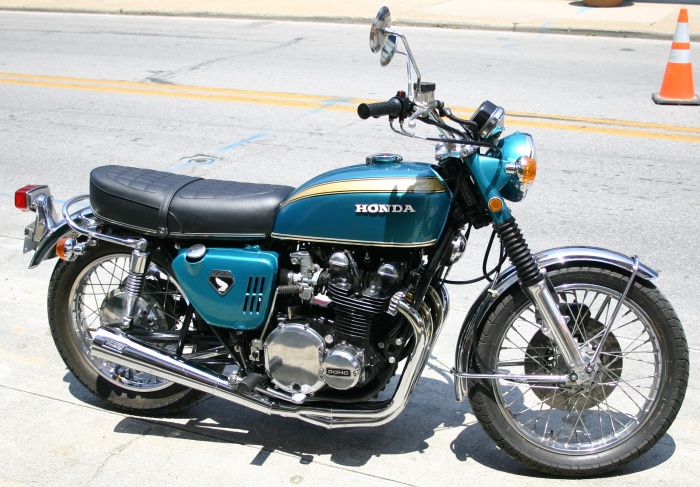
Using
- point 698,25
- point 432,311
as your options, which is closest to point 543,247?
point 432,311

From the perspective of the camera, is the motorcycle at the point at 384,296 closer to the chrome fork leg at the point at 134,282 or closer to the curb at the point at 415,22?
the chrome fork leg at the point at 134,282

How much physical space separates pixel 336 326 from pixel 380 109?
3.07ft

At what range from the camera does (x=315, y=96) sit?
10.5 metres

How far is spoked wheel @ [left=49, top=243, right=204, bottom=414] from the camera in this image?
13.4ft

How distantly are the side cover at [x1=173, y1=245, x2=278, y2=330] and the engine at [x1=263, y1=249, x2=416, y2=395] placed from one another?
0.09m

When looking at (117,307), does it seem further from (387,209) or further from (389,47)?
(389,47)

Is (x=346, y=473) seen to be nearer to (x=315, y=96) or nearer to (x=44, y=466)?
(x=44, y=466)

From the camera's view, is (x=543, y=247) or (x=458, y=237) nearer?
(x=458, y=237)

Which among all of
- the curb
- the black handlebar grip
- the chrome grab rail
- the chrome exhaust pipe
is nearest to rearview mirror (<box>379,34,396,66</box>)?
the black handlebar grip

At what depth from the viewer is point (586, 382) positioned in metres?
3.59

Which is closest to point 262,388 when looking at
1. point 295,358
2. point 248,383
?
point 248,383

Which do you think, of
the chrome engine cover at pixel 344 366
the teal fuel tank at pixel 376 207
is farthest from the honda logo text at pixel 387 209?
the chrome engine cover at pixel 344 366

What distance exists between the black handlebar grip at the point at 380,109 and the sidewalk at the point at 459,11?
38.7ft

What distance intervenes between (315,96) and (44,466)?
728 centimetres
